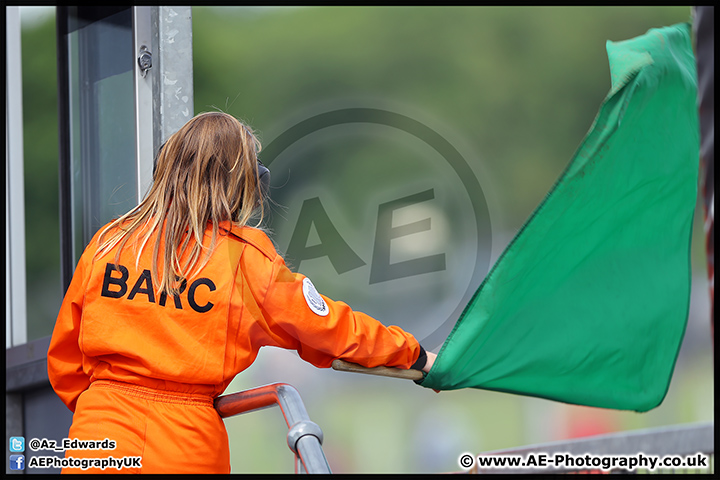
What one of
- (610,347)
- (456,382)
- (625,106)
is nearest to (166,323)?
(456,382)

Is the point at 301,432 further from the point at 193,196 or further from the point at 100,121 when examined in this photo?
the point at 100,121

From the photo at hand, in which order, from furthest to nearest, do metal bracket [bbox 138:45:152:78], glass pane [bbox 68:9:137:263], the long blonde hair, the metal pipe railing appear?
glass pane [bbox 68:9:137:263] → metal bracket [bbox 138:45:152:78] → the long blonde hair → the metal pipe railing

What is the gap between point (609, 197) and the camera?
156 cm

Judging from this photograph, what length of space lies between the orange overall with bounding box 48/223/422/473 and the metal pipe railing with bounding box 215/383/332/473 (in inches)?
1.6

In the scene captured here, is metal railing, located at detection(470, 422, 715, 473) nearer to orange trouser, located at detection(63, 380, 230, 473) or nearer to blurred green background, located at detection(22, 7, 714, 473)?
orange trouser, located at detection(63, 380, 230, 473)

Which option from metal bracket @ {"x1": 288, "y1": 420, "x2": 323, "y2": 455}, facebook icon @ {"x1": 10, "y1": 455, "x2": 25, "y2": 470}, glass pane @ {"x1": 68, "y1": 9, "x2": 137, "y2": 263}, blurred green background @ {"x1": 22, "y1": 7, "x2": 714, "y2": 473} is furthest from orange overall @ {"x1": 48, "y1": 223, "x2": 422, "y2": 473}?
blurred green background @ {"x1": 22, "y1": 7, "x2": 714, "y2": 473}

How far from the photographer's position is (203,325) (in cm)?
131

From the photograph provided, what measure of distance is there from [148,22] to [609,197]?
1229 mm

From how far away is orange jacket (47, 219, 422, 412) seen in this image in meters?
1.29

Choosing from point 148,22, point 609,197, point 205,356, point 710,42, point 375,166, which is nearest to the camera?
point 205,356

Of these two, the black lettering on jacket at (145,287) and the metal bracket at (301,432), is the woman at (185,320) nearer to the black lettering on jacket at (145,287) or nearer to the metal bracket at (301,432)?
the black lettering on jacket at (145,287)

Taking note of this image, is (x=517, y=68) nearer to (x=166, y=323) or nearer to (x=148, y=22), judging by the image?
(x=148, y=22)

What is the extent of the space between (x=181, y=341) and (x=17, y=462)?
49.8 inches

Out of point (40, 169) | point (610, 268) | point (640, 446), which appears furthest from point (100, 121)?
point (640, 446)
